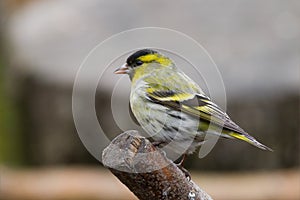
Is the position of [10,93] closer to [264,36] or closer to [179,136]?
[264,36]

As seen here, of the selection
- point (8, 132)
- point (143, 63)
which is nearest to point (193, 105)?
point (143, 63)

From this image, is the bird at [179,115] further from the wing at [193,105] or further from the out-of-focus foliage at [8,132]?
the out-of-focus foliage at [8,132]

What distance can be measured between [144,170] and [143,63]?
117 cm

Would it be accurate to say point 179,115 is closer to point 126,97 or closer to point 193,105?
point 193,105

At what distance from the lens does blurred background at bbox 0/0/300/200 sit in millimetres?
7469

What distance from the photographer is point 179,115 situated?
154 inches

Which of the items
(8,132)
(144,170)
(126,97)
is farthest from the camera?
(8,132)

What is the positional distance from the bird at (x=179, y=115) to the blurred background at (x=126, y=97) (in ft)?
10.9

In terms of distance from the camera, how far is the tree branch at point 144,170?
3.11 m

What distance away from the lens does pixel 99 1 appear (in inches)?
371

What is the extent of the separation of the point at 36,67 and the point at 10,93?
79cm

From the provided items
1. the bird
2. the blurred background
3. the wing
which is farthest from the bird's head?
the blurred background

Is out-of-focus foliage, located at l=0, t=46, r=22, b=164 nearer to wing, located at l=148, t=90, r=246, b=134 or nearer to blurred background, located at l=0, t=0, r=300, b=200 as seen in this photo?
blurred background, located at l=0, t=0, r=300, b=200

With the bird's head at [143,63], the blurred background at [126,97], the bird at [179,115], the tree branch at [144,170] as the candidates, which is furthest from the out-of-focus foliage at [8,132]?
the tree branch at [144,170]
